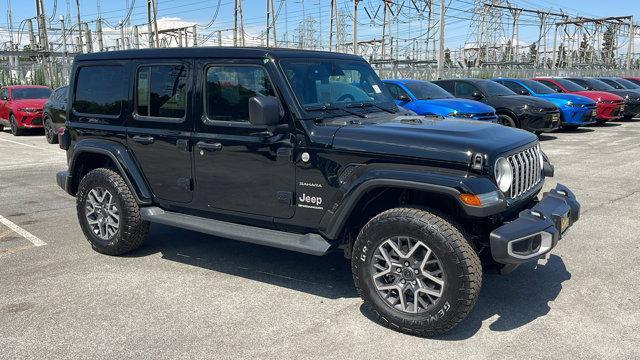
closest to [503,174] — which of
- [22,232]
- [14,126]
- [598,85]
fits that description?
[22,232]

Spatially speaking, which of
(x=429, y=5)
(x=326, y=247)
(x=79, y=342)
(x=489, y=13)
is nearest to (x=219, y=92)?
(x=326, y=247)

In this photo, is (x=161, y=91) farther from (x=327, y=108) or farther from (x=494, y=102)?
(x=494, y=102)

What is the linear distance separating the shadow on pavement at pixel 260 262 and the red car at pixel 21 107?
12002 mm

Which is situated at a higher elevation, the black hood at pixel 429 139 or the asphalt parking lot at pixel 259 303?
the black hood at pixel 429 139

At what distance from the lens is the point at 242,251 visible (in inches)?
215

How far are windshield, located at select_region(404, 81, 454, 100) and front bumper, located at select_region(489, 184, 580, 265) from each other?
8.16 metres

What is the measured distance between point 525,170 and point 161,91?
306 centimetres

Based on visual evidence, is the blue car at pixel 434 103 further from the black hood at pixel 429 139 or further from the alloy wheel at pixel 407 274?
the alloy wheel at pixel 407 274

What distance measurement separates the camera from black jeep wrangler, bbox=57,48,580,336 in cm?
352

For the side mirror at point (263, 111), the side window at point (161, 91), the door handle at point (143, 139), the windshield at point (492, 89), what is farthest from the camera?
the windshield at point (492, 89)

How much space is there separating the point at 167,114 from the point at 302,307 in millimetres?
2037

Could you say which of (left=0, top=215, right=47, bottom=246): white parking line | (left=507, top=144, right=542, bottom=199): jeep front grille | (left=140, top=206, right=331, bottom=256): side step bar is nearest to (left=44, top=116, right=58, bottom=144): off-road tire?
(left=0, top=215, right=47, bottom=246): white parking line

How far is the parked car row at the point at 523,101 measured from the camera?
1136 cm

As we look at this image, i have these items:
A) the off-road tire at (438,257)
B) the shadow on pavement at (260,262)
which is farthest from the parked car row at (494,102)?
the off-road tire at (438,257)
